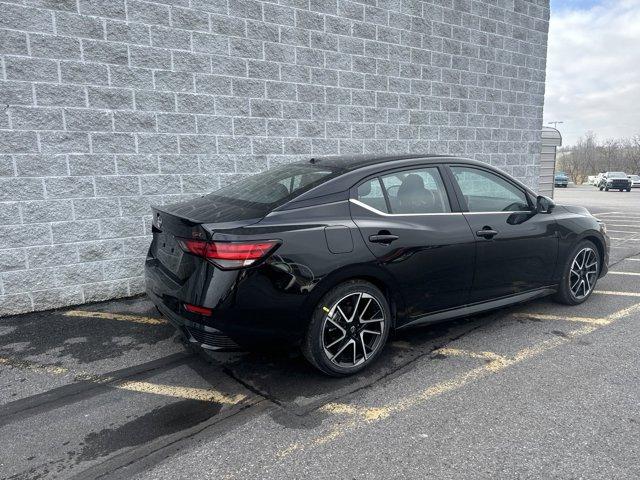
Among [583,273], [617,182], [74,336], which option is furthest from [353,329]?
[617,182]

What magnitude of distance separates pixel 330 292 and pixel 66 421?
181 centimetres

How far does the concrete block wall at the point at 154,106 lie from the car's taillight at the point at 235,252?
271 cm

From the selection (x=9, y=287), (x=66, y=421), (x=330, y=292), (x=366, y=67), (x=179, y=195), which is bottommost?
(x=66, y=421)

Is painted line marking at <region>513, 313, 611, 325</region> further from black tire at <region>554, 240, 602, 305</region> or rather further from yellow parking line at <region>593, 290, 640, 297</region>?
yellow parking line at <region>593, 290, 640, 297</region>

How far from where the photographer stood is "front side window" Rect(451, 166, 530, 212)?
399 cm

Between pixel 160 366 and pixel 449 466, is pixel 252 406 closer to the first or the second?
pixel 160 366

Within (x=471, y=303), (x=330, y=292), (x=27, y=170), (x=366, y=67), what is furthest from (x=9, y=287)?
(x=366, y=67)

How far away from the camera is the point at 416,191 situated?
3730mm

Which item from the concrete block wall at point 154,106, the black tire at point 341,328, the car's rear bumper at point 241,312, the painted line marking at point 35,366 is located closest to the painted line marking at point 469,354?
the black tire at point 341,328

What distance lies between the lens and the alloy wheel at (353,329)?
10.6 feet

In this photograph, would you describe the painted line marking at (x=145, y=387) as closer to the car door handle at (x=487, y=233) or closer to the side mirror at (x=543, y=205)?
the car door handle at (x=487, y=233)

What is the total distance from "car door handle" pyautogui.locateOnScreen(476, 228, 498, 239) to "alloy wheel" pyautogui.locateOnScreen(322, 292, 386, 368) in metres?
1.13

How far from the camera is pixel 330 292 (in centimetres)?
316

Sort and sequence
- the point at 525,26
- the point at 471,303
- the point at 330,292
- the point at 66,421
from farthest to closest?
Answer: 1. the point at 525,26
2. the point at 471,303
3. the point at 330,292
4. the point at 66,421
